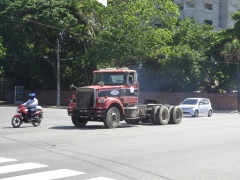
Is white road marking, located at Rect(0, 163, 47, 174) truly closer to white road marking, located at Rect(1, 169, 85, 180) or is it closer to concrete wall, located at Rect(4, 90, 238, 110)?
white road marking, located at Rect(1, 169, 85, 180)

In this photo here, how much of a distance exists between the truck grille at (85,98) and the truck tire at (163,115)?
4694mm

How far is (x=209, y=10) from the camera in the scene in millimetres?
73375

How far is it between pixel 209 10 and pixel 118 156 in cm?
6424

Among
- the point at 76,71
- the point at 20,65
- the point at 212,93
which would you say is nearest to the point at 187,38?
the point at 212,93

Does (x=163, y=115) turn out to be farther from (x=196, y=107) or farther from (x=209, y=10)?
(x=209, y=10)

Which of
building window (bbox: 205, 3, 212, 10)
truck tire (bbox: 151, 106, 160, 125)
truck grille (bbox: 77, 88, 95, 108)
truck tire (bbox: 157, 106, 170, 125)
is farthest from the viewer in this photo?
building window (bbox: 205, 3, 212, 10)

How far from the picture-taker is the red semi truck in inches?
847

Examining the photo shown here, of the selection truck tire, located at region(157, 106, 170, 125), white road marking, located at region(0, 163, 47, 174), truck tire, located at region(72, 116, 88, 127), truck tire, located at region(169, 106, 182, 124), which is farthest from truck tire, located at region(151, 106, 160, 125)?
white road marking, located at region(0, 163, 47, 174)

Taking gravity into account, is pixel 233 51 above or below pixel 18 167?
above

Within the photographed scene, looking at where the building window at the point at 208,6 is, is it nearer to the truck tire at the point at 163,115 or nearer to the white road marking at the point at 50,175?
the truck tire at the point at 163,115

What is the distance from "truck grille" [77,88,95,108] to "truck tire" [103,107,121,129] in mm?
922

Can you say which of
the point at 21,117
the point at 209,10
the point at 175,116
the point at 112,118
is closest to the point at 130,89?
the point at 112,118

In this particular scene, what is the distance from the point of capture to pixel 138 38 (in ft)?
150

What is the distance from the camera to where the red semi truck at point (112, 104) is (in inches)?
847
